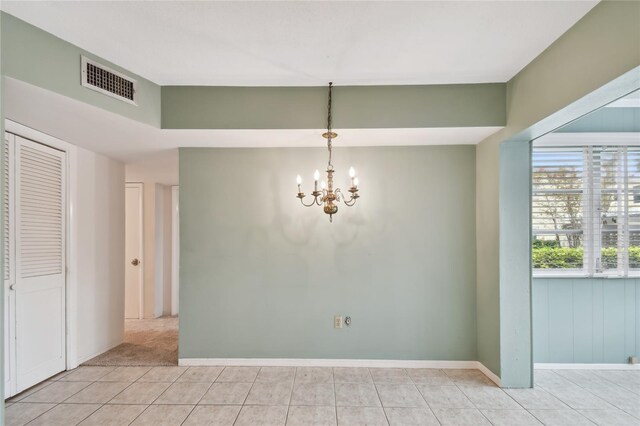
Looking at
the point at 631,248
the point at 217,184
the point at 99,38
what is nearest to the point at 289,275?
the point at 217,184

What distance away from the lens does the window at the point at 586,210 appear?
11.1 ft

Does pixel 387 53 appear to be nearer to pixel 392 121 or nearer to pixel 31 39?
pixel 392 121

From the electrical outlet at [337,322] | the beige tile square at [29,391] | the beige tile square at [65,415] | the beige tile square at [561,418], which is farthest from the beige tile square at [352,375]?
the beige tile square at [29,391]

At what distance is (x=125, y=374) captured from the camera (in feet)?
10.8

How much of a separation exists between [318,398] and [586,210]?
3.30 m

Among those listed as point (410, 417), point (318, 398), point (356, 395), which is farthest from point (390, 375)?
point (318, 398)

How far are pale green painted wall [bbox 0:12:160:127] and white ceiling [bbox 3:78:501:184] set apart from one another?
7 centimetres

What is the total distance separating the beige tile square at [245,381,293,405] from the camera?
2.76 m

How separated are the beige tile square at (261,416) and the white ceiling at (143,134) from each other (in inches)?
94.1

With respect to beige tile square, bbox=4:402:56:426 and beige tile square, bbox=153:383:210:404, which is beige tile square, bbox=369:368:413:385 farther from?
beige tile square, bbox=4:402:56:426

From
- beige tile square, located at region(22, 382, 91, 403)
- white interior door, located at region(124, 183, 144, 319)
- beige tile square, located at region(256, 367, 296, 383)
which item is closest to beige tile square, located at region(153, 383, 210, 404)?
beige tile square, located at region(256, 367, 296, 383)

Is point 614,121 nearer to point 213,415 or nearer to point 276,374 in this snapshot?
point 276,374

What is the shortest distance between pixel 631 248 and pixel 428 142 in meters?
2.35

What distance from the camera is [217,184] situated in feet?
11.7
